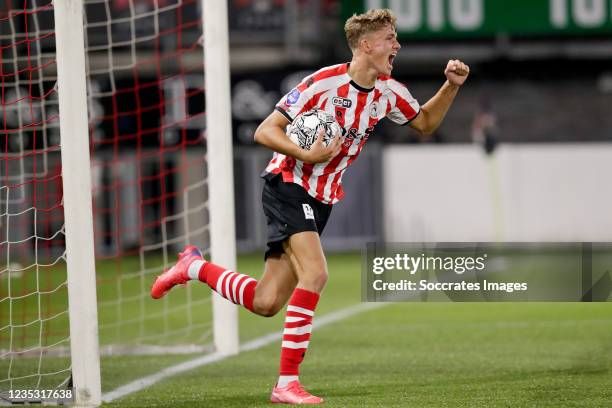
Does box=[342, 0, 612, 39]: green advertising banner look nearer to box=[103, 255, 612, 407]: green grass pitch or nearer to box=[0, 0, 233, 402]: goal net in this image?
box=[0, 0, 233, 402]: goal net

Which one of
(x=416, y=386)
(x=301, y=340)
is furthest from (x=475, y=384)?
A: (x=301, y=340)

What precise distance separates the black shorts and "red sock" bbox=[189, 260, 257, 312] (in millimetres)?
213

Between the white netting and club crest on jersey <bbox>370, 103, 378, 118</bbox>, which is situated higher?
club crest on jersey <bbox>370, 103, 378, 118</bbox>

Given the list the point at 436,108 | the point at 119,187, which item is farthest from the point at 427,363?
the point at 119,187

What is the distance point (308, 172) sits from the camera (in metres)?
5.43

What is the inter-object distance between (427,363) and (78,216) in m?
2.55

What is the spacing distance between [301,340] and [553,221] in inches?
577

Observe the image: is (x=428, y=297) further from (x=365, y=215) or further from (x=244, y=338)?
(x=365, y=215)

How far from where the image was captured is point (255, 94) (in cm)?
1828

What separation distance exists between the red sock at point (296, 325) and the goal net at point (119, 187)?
7.75 ft

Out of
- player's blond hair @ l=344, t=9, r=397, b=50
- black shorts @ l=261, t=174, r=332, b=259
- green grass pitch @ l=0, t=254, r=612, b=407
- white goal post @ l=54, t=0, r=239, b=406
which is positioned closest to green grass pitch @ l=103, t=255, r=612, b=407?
green grass pitch @ l=0, t=254, r=612, b=407

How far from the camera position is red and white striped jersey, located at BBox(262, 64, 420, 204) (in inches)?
211

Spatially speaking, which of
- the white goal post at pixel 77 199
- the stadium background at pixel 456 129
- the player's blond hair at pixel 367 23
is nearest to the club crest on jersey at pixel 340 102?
the player's blond hair at pixel 367 23

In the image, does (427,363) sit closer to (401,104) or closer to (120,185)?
(401,104)
